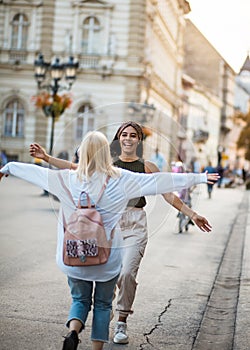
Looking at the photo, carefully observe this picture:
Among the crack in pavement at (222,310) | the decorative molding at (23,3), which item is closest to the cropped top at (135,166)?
the crack in pavement at (222,310)

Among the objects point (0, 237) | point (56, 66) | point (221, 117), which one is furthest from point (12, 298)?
point (221, 117)

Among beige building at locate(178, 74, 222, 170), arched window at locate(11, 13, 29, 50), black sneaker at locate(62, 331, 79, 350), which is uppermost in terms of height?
Result: arched window at locate(11, 13, 29, 50)

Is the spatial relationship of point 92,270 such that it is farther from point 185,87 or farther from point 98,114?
point 185,87

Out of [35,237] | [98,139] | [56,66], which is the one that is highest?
Result: [56,66]

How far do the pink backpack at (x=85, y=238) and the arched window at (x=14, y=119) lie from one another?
1561 inches

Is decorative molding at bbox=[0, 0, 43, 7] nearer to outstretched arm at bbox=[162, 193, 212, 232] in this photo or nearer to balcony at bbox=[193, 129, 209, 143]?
balcony at bbox=[193, 129, 209, 143]

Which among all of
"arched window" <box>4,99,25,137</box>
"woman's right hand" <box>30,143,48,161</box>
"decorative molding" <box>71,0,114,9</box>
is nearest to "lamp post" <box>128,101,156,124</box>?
"woman's right hand" <box>30,143,48,161</box>

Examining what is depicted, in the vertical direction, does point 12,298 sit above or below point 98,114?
below

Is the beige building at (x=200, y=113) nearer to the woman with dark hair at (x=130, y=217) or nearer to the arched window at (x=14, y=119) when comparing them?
the arched window at (x=14, y=119)

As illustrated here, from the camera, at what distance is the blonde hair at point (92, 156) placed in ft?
17.0

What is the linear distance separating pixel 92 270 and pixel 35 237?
8.24m

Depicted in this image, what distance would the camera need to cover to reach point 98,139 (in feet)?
17.0

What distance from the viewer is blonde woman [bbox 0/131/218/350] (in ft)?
17.0

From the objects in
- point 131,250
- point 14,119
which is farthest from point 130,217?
point 14,119
